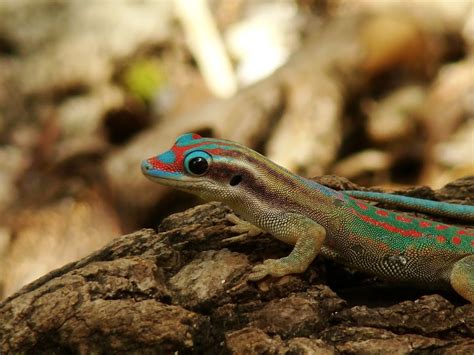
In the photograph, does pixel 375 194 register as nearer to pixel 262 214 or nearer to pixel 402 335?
pixel 262 214

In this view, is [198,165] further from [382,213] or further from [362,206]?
[382,213]

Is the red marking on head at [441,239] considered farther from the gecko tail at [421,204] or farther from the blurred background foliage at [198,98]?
the blurred background foliage at [198,98]

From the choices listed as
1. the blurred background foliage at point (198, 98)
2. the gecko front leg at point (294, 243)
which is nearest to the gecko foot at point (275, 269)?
the gecko front leg at point (294, 243)

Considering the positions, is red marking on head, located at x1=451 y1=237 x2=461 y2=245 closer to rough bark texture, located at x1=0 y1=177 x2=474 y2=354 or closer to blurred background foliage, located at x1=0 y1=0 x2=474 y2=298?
rough bark texture, located at x1=0 y1=177 x2=474 y2=354

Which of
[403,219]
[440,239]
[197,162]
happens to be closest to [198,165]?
[197,162]

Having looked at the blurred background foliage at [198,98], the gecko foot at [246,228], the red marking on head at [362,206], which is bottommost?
the red marking on head at [362,206]

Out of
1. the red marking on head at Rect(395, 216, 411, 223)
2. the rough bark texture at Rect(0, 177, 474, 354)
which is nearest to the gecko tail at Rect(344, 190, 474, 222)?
the red marking on head at Rect(395, 216, 411, 223)

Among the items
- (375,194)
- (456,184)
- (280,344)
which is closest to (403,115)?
(456,184)
